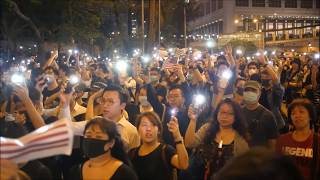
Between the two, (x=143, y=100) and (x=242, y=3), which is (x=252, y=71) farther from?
(x=242, y=3)

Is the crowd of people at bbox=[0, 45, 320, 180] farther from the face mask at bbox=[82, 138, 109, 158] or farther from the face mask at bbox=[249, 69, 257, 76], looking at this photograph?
the face mask at bbox=[249, 69, 257, 76]

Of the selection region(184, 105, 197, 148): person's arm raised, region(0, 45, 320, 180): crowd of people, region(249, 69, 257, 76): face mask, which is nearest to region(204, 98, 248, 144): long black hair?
region(0, 45, 320, 180): crowd of people

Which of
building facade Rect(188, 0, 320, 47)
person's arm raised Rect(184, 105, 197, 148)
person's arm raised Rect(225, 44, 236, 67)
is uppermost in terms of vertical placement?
building facade Rect(188, 0, 320, 47)

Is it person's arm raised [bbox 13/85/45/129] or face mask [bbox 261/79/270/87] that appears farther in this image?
face mask [bbox 261/79/270/87]

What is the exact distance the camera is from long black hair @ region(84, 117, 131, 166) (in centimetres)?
431

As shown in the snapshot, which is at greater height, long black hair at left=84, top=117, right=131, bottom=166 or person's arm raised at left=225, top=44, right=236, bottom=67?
person's arm raised at left=225, top=44, right=236, bottom=67

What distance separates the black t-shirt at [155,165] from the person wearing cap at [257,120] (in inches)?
44.2

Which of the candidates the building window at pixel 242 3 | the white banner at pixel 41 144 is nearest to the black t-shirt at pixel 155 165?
the white banner at pixel 41 144

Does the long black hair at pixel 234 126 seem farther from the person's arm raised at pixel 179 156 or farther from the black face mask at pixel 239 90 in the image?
the black face mask at pixel 239 90

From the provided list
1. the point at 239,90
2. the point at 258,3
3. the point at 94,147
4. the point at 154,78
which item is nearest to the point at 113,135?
the point at 94,147

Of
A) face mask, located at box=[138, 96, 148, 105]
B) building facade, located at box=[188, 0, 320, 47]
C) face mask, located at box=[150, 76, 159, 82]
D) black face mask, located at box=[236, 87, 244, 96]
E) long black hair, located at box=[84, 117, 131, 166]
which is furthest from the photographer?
building facade, located at box=[188, 0, 320, 47]

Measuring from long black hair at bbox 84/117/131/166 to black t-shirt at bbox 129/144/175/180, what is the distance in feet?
1.54

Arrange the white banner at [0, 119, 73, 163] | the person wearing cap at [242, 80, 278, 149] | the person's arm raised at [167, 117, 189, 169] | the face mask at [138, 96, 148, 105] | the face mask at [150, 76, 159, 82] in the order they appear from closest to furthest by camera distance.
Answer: the white banner at [0, 119, 73, 163] → the person's arm raised at [167, 117, 189, 169] → the person wearing cap at [242, 80, 278, 149] → the face mask at [138, 96, 148, 105] → the face mask at [150, 76, 159, 82]

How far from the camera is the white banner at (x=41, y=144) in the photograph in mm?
3100
